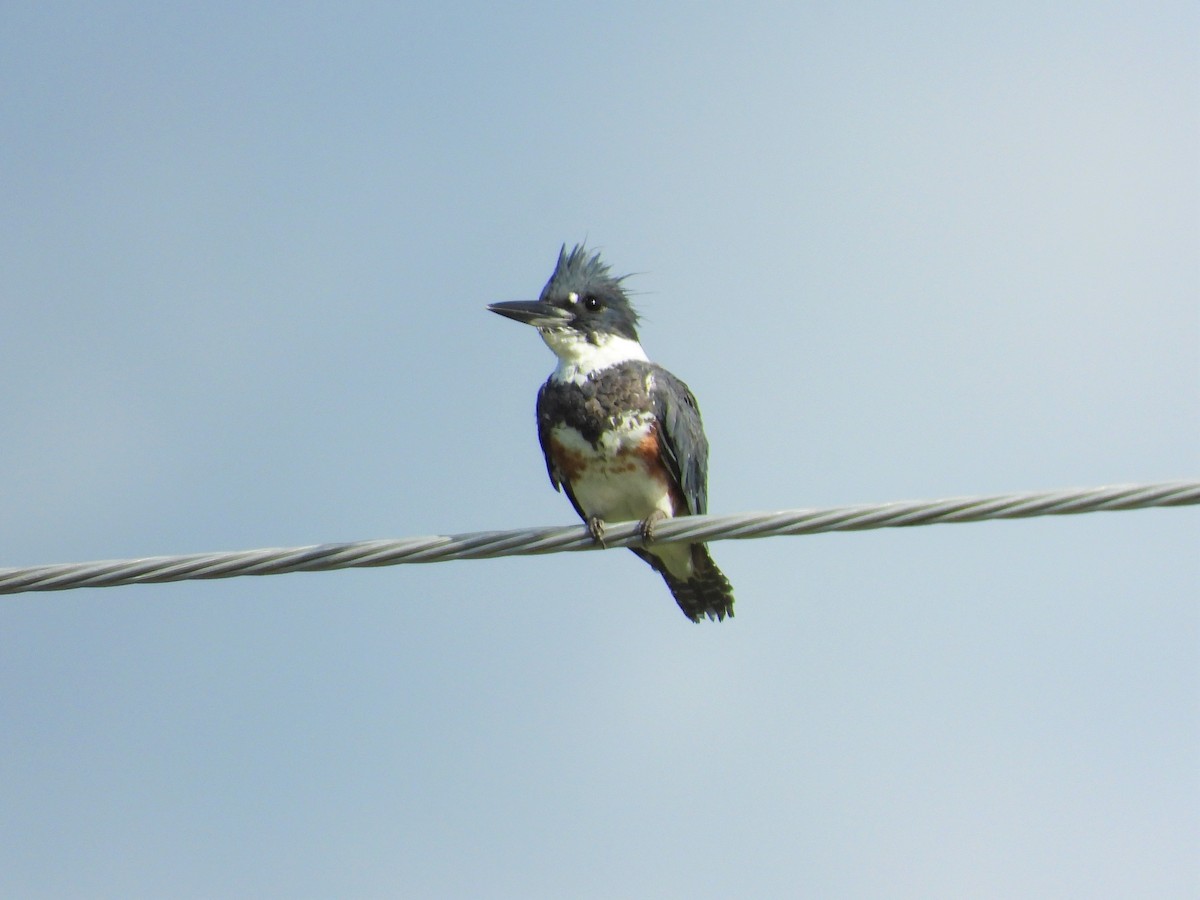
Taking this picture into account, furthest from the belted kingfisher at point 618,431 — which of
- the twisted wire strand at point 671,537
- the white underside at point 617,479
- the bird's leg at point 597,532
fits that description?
the twisted wire strand at point 671,537

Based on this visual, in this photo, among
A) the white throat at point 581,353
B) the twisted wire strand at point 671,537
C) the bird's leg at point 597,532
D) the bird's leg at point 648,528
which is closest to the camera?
the twisted wire strand at point 671,537

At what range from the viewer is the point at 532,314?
5848 millimetres

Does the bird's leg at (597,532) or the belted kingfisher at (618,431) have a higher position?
the belted kingfisher at (618,431)

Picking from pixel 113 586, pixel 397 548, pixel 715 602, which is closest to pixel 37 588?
pixel 113 586

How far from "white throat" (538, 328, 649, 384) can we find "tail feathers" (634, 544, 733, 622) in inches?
30.6

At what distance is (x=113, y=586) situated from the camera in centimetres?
347

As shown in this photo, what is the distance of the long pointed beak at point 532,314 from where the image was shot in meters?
5.82

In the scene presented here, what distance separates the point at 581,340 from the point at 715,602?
1.21 metres

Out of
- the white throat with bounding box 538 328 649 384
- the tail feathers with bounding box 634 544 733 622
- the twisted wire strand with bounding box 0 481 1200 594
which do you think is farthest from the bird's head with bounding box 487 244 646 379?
the twisted wire strand with bounding box 0 481 1200 594

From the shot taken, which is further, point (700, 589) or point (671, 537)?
point (700, 589)

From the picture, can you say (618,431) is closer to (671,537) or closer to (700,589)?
(700,589)

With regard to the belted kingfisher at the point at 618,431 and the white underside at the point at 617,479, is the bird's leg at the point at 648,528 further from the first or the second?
the white underside at the point at 617,479

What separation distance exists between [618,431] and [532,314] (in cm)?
77

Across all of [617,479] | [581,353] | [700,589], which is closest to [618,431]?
[617,479]
